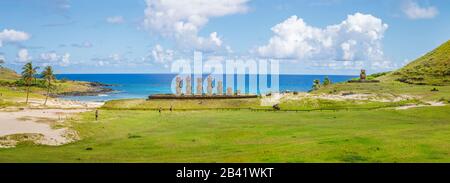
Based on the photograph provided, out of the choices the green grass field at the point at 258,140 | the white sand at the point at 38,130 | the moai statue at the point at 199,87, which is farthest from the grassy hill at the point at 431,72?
the white sand at the point at 38,130

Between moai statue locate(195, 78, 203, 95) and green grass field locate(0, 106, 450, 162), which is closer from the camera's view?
green grass field locate(0, 106, 450, 162)

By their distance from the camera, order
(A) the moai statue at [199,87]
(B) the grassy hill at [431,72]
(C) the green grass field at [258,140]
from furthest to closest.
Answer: (B) the grassy hill at [431,72] < (A) the moai statue at [199,87] < (C) the green grass field at [258,140]

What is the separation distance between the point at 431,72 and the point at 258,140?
124 m

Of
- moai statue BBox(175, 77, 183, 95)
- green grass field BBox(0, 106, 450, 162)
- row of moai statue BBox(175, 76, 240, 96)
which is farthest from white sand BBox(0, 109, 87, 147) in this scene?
row of moai statue BBox(175, 76, 240, 96)

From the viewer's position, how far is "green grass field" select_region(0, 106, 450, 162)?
→ 1822 inches

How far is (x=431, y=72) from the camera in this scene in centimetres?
16412

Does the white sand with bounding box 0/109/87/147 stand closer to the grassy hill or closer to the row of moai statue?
the row of moai statue

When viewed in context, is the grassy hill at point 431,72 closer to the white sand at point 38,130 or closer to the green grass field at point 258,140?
the green grass field at point 258,140

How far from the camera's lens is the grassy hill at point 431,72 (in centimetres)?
15212

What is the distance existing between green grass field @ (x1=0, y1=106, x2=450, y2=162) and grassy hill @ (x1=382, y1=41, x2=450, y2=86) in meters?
68.3

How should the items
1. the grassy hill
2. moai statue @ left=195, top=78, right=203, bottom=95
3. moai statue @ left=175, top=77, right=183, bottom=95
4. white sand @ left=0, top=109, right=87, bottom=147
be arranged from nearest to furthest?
1. white sand @ left=0, top=109, right=87, bottom=147
2. moai statue @ left=175, top=77, right=183, bottom=95
3. moai statue @ left=195, top=78, right=203, bottom=95
4. the grassy hill

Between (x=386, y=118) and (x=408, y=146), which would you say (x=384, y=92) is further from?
(x=408, y=146)

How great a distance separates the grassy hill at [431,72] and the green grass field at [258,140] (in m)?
68.3

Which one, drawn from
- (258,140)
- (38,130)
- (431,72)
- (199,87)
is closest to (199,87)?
(199,87)
